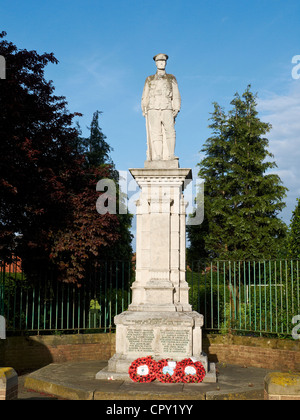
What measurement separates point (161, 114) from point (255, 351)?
241 inches

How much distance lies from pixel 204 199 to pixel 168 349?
12.6m

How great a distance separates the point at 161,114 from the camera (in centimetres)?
980

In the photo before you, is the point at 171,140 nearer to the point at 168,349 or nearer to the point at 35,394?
the point at 168,349

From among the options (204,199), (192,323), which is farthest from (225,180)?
(192,323)

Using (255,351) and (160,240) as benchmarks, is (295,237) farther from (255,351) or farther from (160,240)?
(160,240)

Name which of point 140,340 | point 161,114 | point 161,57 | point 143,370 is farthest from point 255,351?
point 161,57

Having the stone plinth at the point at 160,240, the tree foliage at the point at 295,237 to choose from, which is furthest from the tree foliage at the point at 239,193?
the stone plinth at the point at 160,240

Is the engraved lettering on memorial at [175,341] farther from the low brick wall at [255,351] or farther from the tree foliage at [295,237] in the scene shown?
the tree foliage at [295,237]

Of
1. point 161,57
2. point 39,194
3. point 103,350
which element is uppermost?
point 161,57

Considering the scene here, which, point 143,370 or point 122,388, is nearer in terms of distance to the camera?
point 122,388

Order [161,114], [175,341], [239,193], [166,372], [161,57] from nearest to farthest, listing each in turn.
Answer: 1. [166,372]
2. [175,341]
3. [161,114]
4. [161,57]
5. [239,193]

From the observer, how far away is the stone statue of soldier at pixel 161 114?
977 cm

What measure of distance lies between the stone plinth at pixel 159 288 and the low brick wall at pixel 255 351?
6.93 ft

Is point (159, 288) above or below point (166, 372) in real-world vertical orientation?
above
